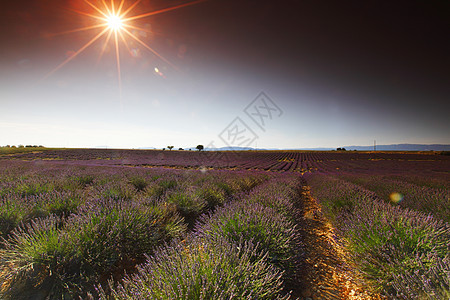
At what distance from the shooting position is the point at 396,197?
4695 millimetres

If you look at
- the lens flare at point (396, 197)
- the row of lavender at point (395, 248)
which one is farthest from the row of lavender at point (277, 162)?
the row of lavender at point (395, 248)

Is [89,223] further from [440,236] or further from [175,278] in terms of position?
[440,236]

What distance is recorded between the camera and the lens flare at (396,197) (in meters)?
4.47

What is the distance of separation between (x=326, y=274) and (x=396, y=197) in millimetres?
4173

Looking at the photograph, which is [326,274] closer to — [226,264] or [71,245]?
[226,264]

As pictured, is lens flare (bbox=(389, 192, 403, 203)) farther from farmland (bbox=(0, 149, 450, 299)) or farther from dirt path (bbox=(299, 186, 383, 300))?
dirt path (bbox=(299, 186, 383, 300))

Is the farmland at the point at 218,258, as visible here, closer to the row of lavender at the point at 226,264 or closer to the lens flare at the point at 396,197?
the row of lavender at the point at 226,264

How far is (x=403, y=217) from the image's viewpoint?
7.64 feet

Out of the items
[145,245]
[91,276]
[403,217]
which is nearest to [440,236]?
[403,217]

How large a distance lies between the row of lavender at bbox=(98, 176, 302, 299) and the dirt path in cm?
24

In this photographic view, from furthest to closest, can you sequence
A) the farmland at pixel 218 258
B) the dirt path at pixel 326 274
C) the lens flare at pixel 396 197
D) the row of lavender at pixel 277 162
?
the row of lavender at pixel 277 162, the lens flare at pixel 396 197, the dirt path at pixel 326 274, the farmland at pixel 218 258

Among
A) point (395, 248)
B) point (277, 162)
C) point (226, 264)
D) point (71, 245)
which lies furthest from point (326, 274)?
point (277, 162)

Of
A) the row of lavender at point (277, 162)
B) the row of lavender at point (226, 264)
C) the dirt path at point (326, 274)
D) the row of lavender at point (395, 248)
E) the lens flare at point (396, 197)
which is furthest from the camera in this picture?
the row of lavender at point (277, 162)

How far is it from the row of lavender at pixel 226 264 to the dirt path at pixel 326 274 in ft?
0.80
